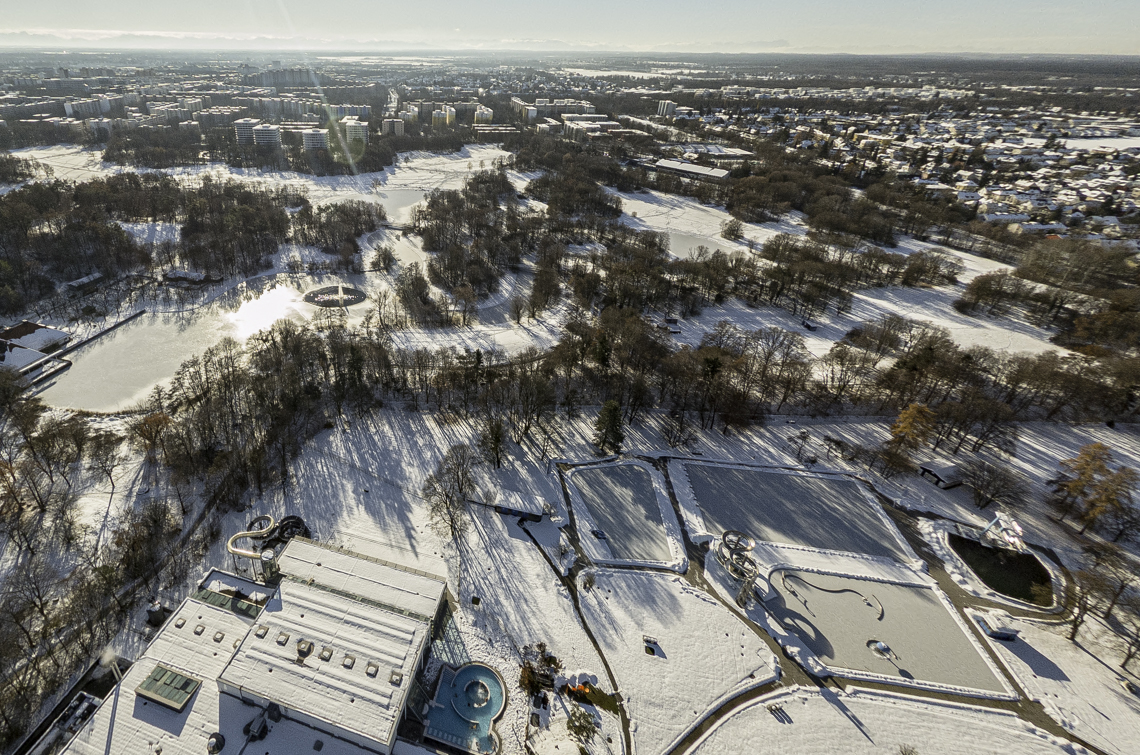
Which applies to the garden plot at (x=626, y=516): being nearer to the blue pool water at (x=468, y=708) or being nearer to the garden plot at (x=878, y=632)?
the garden plot at (x=878, y=632)

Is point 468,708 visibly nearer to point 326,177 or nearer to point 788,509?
point 788,509

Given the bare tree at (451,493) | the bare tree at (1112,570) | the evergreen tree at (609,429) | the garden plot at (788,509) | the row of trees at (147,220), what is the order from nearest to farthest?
1. the bare tree at (1112,570)
2. the bare tree at (451,493)
3. the garden plot at (788,509)
4. the evergreen tree at (609,429)
5. the row of trees at (147,220)

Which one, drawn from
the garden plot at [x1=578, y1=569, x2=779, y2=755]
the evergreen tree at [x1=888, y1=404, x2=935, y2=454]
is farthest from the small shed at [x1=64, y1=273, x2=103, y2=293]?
the evergreen tree at [x1=888, y1=404, x2=935, y2=454]

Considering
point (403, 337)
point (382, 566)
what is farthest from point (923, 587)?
point (403, 337)

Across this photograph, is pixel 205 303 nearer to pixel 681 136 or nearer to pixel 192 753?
pixel 192 753

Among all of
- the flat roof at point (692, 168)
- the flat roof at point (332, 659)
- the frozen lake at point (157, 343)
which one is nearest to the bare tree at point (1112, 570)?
the flat roof at point (332, 659)

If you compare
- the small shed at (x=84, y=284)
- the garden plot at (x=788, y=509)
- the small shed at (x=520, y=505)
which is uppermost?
the small shed at (x=84, y=284)

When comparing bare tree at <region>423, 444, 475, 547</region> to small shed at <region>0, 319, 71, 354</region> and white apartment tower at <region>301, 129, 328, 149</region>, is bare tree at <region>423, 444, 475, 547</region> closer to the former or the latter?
small shed at <region>0, 319, 71, 354</region>
